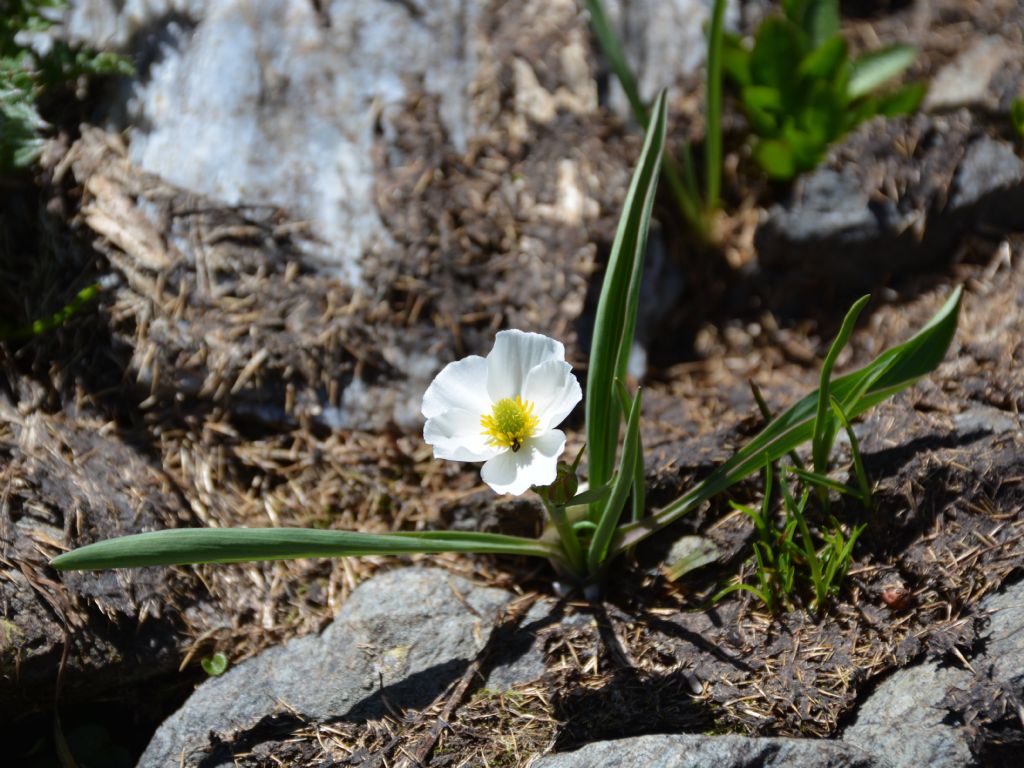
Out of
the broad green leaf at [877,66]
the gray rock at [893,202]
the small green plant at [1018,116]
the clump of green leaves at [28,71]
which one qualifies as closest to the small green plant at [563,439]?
the gray rock at [893,202]

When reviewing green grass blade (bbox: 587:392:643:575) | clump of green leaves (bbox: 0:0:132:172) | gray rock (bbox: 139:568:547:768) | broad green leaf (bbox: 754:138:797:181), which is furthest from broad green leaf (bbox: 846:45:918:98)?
clump of green leaves (bbox: 0:0:132:172)

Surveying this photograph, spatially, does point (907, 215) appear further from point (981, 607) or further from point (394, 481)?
point (394, 481)

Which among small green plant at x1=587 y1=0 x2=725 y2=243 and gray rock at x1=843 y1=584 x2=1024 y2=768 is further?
small green plant at x1=587 y1=0 x2=725 y2=243

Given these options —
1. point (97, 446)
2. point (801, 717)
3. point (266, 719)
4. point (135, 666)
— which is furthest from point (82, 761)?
point (801, 717)

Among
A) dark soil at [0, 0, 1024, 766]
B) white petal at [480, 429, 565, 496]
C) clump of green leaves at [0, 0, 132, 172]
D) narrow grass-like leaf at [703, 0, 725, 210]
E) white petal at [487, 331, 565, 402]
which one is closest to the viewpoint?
white petal at [480, 429, 565, 496]

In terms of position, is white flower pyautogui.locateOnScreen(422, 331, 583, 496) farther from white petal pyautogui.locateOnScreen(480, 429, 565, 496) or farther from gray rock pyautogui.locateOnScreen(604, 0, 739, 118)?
gray rock pyautogui.locateOnScreen(604, 0, 739, 118)

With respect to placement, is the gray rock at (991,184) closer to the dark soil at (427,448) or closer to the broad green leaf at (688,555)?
the dark soil at (427,448)

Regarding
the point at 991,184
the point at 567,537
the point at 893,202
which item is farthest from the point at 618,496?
the point at 991,184
